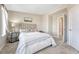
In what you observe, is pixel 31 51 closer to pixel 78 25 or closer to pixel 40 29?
pixel 78 25

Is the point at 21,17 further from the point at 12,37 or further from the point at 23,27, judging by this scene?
the point at 12,37

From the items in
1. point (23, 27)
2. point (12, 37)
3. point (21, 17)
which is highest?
point (21, 17)

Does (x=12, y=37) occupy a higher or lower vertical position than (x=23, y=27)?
lower

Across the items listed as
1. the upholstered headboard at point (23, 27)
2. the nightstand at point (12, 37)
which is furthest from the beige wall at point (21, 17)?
the nightstand at point (12, 37)

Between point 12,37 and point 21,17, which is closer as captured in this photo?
point 12,37

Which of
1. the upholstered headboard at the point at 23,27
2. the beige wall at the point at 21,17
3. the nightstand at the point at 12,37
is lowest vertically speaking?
the nightstand at the point at 12,37

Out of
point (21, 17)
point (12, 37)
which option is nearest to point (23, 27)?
point (21, 17)

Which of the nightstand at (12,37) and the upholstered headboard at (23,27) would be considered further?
the upholstered headboard at (23,27)

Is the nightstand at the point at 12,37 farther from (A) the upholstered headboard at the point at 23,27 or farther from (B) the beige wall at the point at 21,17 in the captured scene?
(B) the beige wall at the point at 21,17

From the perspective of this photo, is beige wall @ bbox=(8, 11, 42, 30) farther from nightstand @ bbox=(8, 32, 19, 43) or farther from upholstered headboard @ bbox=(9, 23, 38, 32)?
nightstand @ bbox=(8, 32, 19, 43)

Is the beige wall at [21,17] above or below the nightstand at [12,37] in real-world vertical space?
above

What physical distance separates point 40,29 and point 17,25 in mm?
1711

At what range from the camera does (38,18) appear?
234 inches
